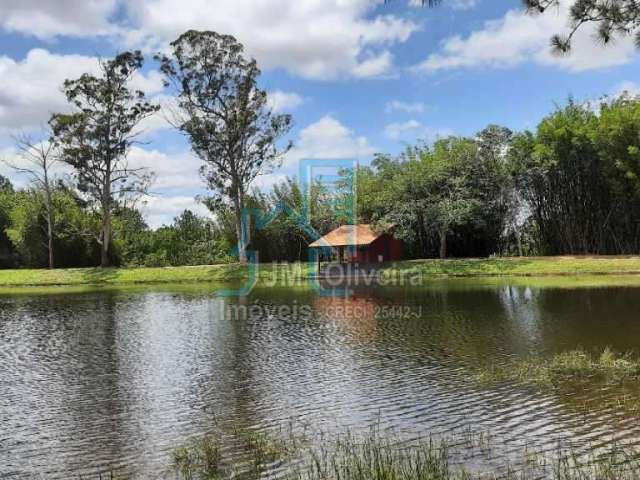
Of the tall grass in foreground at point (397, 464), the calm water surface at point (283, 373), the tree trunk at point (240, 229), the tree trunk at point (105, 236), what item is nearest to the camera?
the tall grass in foreground at point (397, 464)

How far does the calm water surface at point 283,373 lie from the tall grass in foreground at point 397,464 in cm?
40

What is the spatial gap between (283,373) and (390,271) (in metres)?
22.9

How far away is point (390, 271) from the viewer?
33.7 m

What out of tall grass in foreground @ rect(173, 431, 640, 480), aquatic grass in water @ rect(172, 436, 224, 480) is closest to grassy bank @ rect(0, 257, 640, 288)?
tall grass in foreground @ rect(173, 431, 640, 480)

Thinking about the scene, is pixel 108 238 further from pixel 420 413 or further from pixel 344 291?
pixel 420 413

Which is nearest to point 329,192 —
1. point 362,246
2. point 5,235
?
point 362,246

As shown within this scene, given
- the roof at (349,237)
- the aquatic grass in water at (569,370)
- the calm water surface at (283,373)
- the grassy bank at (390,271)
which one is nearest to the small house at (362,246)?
the roof at (349,237)

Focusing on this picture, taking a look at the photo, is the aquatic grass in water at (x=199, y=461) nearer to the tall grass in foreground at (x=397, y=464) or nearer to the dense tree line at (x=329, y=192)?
the tall grass in foreground at (x=397, y=464)

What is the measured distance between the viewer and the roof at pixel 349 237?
37.2m

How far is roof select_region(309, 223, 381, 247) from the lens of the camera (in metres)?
37.2

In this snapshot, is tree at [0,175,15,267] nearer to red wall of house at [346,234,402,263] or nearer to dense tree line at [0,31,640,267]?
dense tree line at [0,31,640,267]

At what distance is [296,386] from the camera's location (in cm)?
1012

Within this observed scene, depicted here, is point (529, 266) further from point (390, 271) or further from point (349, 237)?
point (349, 237)

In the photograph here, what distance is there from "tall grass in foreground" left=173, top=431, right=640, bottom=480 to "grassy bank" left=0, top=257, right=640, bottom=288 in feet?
81.7
